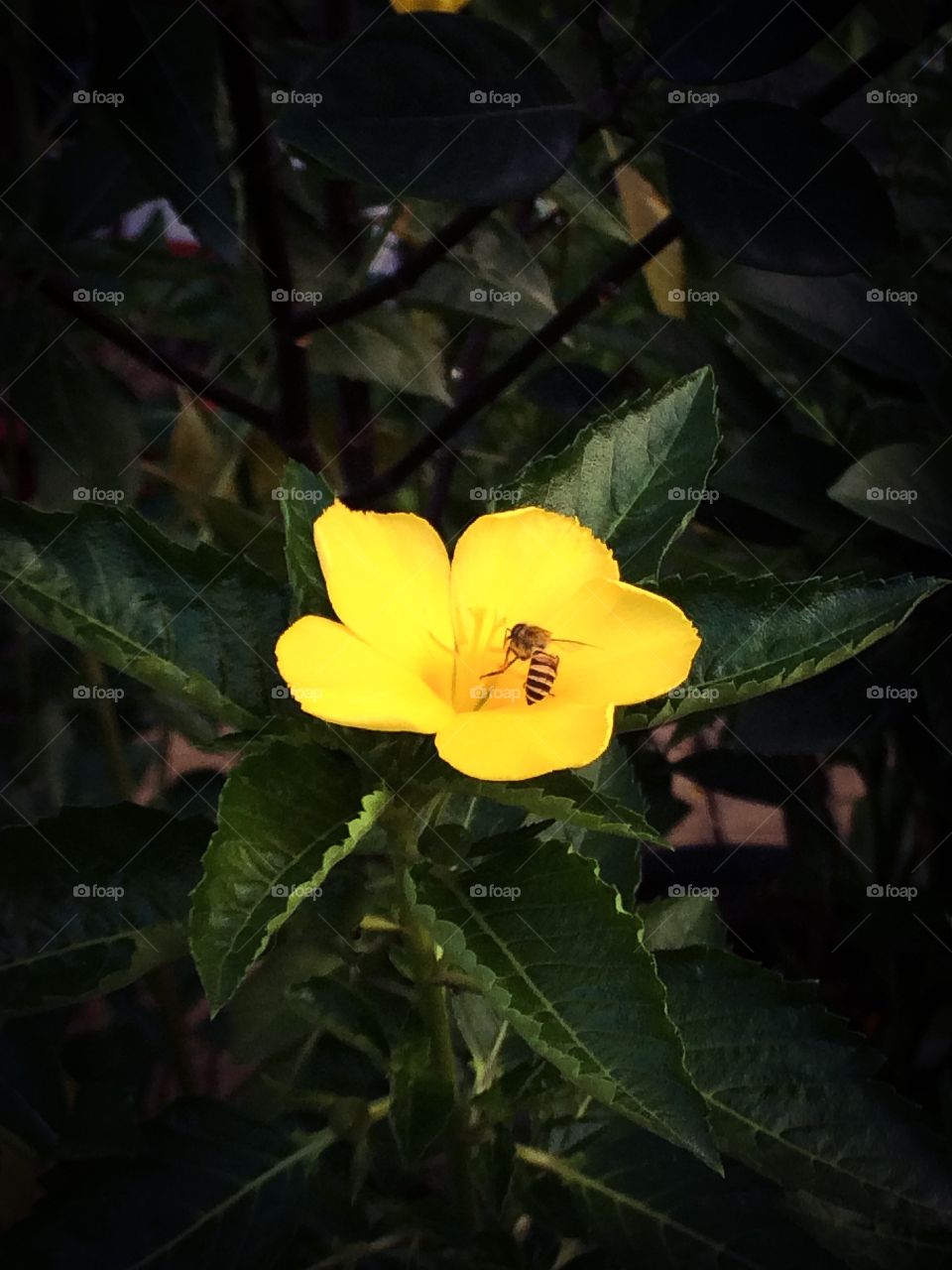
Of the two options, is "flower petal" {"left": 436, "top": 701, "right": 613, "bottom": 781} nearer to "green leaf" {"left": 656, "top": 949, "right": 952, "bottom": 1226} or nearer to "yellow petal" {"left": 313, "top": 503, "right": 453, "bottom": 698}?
"yellow petal" {"left": 313, "top": 503, "right": 453, "bottom": 698}

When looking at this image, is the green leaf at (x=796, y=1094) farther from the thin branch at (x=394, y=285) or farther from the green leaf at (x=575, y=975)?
the thin branch at (x=394, y=285)

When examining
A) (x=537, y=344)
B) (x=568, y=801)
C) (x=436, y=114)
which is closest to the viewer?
(x=568, y=801)

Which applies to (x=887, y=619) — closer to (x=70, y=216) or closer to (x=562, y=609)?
(x=562, y=609)

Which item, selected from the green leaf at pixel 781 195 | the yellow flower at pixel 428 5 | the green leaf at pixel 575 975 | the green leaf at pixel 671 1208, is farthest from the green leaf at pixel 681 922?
the yellow flower at pixel 428 5

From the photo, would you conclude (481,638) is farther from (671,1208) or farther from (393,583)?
(671,1208)

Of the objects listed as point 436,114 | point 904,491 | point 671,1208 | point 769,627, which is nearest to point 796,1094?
point 671,1208

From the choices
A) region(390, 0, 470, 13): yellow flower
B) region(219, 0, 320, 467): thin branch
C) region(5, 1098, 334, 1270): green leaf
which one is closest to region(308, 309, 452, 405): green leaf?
region(219, 0, 320, 467): thin branch
